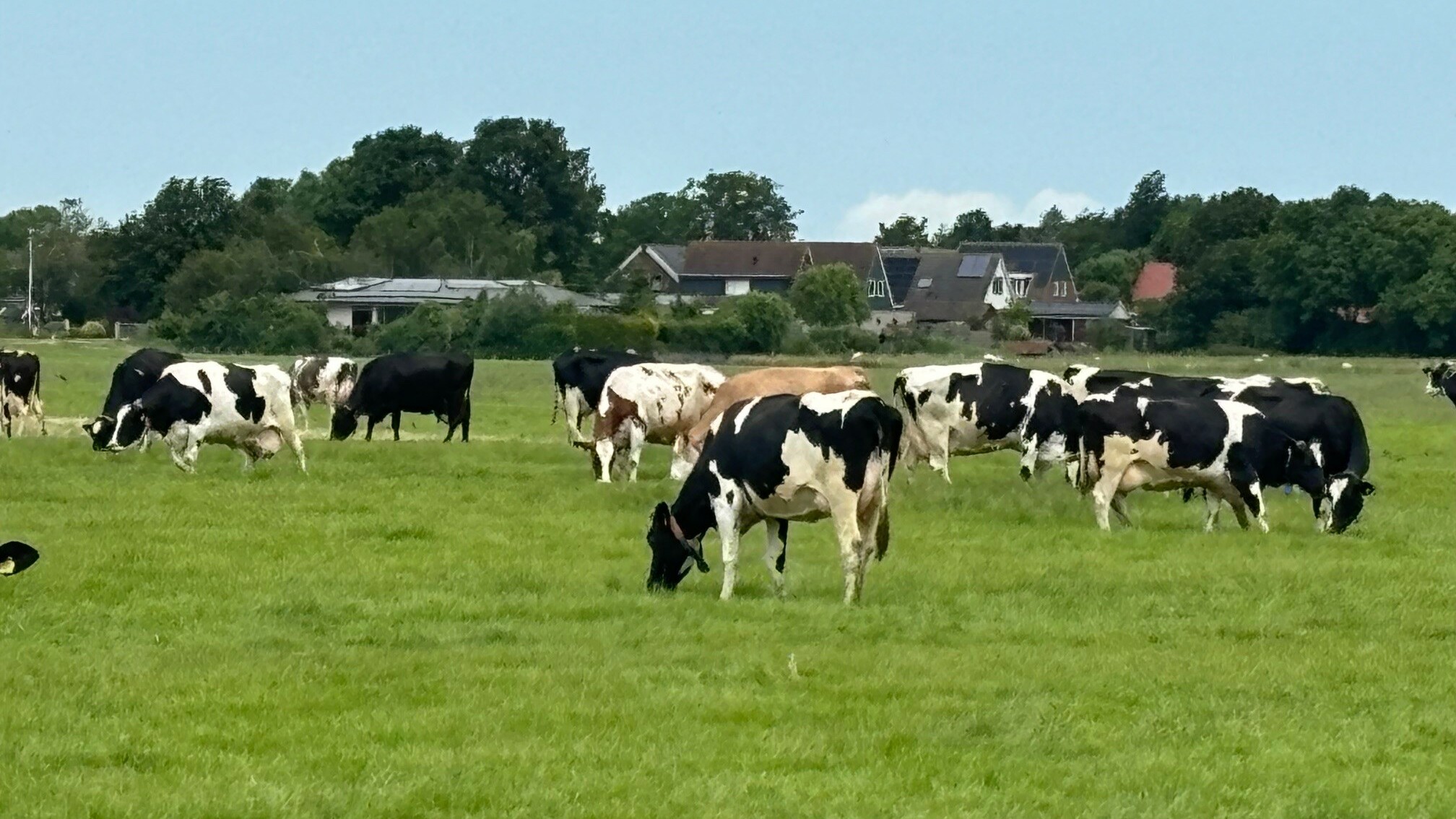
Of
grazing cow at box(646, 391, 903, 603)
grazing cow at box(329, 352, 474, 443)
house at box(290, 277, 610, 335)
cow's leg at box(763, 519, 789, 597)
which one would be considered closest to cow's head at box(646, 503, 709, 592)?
grazing cow at box(646, 391, 903, 603)

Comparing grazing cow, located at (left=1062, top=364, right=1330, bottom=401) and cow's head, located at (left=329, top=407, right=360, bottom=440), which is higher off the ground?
grazing cow, located at (left=1062, top=364, right=1330, bottom=401)

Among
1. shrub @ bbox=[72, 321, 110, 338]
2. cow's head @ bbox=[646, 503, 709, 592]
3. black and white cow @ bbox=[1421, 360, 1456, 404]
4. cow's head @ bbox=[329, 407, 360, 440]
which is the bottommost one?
shrub @ bbox=[72, 321, 110, 338]

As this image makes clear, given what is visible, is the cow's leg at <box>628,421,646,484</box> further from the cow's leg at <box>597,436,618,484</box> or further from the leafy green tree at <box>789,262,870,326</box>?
the leafy green tree at <box>789,262,870,326</box>

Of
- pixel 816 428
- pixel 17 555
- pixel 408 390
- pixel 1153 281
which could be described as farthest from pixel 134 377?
pixel 1153 281

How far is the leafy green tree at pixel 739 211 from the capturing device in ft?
524

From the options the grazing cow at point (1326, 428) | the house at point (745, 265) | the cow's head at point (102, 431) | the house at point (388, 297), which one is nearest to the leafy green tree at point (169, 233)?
the house at point (388, 297)

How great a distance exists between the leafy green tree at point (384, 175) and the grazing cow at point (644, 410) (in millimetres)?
101924

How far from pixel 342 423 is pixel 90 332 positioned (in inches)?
2953

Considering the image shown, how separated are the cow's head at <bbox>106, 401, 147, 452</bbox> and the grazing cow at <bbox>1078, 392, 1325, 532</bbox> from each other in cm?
1229

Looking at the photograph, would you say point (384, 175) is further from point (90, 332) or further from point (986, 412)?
point (986, 412)

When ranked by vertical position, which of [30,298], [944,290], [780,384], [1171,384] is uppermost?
[944,290]

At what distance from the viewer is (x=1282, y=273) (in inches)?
3543

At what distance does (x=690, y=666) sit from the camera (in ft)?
39.8

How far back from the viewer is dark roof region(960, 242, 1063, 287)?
134 meters
